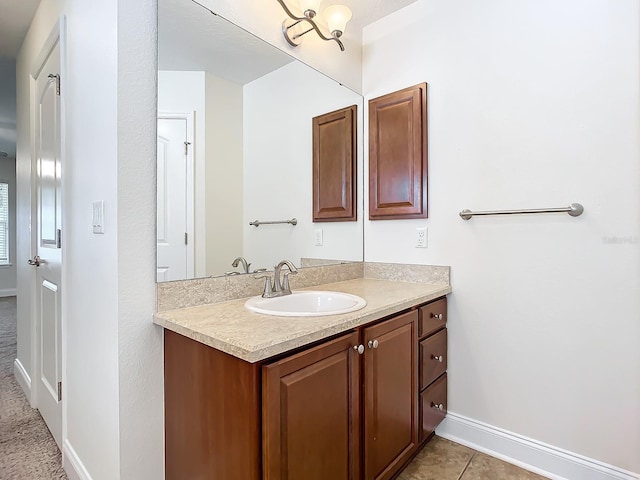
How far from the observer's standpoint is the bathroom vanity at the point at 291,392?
91cm

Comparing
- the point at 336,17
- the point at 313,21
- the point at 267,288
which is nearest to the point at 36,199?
the point at 267,288

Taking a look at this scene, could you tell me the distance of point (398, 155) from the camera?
204cm

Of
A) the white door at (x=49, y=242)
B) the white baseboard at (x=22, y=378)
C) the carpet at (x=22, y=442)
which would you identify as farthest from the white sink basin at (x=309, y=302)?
the white baseboard at (x=22, y=378)

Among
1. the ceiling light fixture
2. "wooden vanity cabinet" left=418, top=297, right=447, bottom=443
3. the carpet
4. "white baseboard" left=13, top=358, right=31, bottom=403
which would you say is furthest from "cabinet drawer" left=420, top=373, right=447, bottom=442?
"white baseboard" left=13, top=358, right=31, bottom=403

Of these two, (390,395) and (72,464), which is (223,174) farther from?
(72,464)

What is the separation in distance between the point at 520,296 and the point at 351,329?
969 mm

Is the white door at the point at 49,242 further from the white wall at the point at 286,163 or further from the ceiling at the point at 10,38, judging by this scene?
the white wall at the point at 286,163

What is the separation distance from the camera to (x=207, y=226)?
152 centimetres

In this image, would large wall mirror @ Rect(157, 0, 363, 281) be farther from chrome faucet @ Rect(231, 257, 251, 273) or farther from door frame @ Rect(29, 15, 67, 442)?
door frame @ Rect(29, 15, 67, 442)

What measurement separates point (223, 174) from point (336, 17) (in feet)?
3.51

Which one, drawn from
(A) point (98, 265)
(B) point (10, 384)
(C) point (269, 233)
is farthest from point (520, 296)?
(B) point (10, 384)

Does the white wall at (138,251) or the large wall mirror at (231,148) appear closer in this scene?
the white wall at (138,251)

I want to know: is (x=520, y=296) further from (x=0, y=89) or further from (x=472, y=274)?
(x=0, y=89)

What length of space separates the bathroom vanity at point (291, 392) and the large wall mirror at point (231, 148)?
0.32 m
